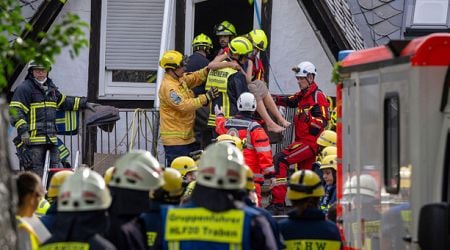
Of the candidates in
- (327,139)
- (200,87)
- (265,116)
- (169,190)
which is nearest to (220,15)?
(200,87)

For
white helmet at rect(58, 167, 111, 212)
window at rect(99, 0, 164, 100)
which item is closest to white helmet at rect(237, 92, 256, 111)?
window at rect(99, 0, 164, 100)

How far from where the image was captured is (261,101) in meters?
17.7

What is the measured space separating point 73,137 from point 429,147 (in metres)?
10.8

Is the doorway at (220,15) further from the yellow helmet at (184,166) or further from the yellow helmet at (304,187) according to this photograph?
the yellow helmet at (304,187)

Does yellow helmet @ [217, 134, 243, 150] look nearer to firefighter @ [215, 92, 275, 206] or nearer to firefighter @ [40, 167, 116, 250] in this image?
firefighter @ [215, 92, 275, 206]

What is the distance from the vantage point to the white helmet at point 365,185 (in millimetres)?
10484

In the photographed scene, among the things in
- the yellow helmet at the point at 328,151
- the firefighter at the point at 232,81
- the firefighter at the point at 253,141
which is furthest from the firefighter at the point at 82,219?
the firefighter at the point at 232,81

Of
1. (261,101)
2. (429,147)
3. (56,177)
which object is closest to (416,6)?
(261,101)

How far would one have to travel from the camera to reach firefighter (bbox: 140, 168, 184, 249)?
1052 cm

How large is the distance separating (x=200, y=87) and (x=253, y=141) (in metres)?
2.19

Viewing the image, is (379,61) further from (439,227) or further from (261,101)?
(261,101)

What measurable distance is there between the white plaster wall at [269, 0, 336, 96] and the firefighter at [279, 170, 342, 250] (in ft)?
31.8

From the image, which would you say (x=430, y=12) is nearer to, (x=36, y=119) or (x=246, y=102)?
(x=246, y=102)

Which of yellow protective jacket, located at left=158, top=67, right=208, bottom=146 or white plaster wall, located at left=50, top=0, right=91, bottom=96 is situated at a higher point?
white plaster wall, located at left=50, top=0, right=91, bottom=96
